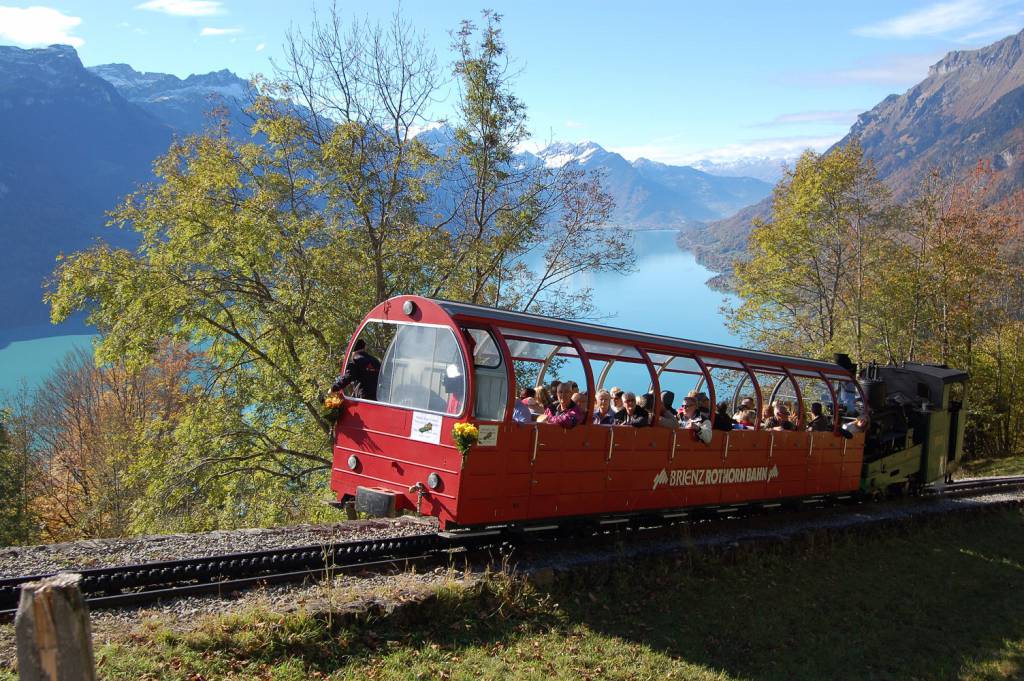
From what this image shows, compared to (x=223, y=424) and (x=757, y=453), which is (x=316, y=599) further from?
(x=223, y=424)

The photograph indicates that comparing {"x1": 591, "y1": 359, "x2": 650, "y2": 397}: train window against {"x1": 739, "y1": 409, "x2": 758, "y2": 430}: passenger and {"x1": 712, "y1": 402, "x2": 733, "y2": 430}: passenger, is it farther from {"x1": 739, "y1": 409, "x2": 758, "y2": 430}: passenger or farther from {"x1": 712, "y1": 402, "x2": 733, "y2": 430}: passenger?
{"x1": 739, "y1": 409, "x2": 758, "y2": 430}: passenger

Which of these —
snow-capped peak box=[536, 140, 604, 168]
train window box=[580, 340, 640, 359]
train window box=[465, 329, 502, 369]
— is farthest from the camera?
snow-capped peak box=[536, 140, 604, 168]

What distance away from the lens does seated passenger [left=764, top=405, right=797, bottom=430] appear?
13758 mm

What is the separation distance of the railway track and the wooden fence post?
14.3ft

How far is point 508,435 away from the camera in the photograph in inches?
345

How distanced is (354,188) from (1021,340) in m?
34.8

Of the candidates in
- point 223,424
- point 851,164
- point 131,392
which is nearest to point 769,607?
point 223,424

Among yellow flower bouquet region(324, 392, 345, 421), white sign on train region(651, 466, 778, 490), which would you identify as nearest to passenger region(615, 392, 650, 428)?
white sign on train region(651, 466, 778, 490)

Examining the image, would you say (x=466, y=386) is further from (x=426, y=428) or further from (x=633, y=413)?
(x=633, y=413)

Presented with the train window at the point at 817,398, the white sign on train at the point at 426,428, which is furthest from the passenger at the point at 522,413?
the train window at the point at 817,398

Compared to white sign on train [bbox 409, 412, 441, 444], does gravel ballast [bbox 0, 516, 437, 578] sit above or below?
below

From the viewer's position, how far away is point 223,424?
61.3ft

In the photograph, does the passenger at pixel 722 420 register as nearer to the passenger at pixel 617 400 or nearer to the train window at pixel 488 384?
the passenger at pixel 617 400

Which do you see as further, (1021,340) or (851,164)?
(1021,340)
